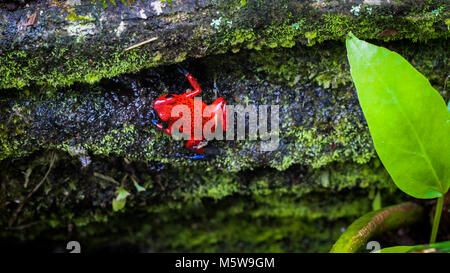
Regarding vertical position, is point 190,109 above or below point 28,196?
above

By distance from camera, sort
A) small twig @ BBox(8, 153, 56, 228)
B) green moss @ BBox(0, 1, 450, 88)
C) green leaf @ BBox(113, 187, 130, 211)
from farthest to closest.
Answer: green leaf @ BBox(113, 187, 130, 211)
small twig @ BBox(8, 153, 56, 228)
green moss @ BBox(0, 1, 450, 88)

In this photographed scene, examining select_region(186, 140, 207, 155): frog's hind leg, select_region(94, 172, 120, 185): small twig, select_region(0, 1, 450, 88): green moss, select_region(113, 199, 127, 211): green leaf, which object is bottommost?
select_region(113, 199, 127, 211): green leaf

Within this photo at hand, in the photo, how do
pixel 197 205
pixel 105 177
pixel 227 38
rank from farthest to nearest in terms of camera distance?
1. pixel 197 205
2. pixel 105 177
3. pixel 227 38

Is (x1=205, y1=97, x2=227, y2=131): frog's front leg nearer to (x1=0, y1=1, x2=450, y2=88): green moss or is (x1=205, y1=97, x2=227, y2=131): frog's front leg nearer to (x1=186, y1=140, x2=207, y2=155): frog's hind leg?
(x1=186, y1=140, x2=207, y2=155): frog's hind leg

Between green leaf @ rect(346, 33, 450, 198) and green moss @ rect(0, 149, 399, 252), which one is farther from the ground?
green leaf @ rect(346, 33, 450, 198)

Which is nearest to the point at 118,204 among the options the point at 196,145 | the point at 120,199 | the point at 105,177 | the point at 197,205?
the point at 120,199

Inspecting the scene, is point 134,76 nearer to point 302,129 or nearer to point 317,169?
point 302,129

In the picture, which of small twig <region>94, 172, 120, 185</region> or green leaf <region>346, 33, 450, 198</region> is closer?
green leaf <region>346, 33, 450, 198</region>

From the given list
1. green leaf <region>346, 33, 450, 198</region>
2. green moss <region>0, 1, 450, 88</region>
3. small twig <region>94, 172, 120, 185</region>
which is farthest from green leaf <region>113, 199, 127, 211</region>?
green leaf <region>346, 33, 450, 198</region>

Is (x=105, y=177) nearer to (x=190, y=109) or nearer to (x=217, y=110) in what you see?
(x=190, y=109)
